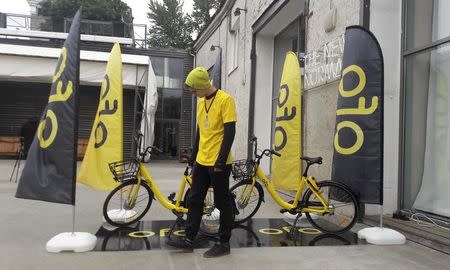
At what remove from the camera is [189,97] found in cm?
2088

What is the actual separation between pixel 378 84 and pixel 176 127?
16.2 m

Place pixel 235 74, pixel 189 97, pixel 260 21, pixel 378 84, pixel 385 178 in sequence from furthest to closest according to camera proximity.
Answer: pixel 189 97, pixel 235 74, pixel 260 21, pixel 385 178, pixel 378 84

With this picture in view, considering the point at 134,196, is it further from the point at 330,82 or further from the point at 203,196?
the point at 330,82

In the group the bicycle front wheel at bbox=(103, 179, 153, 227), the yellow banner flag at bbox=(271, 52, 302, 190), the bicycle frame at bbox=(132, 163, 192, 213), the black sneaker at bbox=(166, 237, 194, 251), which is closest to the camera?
the black sneaker at bbox=(166, 237, 194, 251)

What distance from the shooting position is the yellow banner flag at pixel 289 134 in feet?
19.9

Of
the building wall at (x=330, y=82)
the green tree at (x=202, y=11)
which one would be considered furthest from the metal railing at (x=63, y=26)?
the green tree at (x=202, y=11)

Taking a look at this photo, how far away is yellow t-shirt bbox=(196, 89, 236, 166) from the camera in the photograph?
4.33 meters

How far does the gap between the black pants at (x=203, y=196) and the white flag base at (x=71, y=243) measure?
996 millimetres

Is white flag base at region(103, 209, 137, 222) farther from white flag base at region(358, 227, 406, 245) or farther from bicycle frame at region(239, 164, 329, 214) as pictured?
white flag base at region(358, 227, 406, 245)

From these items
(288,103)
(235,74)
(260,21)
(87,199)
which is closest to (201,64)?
(235,74)

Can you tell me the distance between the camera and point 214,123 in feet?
14.4

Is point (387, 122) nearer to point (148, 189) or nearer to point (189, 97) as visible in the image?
point (148, 189)

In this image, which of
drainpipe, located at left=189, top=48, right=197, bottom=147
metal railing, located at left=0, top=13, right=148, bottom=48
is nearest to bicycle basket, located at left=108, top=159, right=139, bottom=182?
drainpipe, located at left=189, top=48, right=197, bottom=147

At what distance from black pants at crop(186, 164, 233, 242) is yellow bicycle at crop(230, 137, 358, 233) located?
3.40 ft
